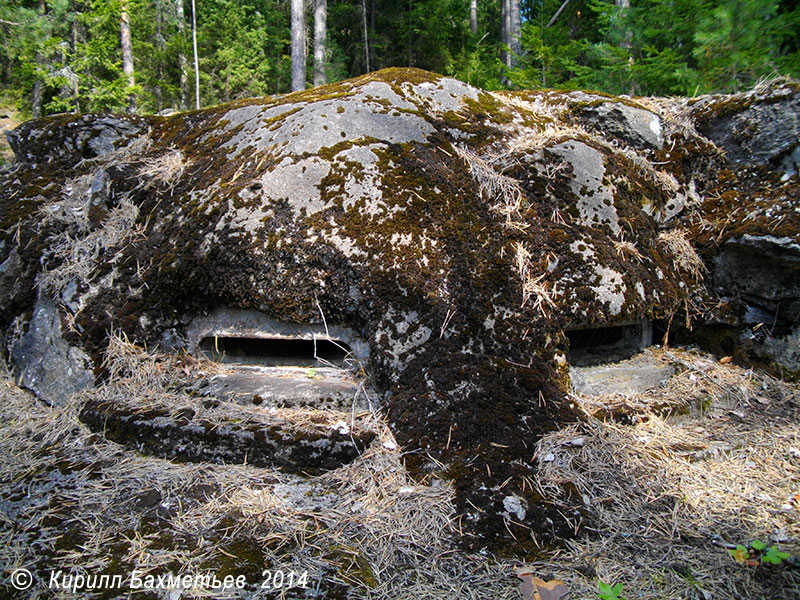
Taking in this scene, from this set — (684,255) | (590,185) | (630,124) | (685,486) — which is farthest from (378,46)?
(685,486)

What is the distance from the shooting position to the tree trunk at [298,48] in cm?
1289

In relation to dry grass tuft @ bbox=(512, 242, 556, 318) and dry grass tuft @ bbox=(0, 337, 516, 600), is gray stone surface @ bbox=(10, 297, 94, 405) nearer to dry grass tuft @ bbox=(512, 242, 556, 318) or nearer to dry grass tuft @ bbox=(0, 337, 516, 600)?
dry grass tuft @ bbox=(0, 337, 516, 600)

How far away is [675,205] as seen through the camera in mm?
3672

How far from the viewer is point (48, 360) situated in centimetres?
311

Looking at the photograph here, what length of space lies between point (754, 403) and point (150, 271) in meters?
4.25

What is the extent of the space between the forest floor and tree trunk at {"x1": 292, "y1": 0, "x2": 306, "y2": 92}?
12.6m

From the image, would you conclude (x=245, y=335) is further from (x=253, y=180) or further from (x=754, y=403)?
(x=754, y=403)

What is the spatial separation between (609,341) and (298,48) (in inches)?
525

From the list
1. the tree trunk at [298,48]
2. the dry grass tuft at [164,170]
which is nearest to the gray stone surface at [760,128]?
Answer: the dry grass tuft at [164,170]

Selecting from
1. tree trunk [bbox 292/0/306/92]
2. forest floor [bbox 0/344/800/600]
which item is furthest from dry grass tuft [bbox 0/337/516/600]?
tree trunk [bbox 292/0/306/92]

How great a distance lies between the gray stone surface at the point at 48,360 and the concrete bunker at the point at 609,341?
347 centimetres

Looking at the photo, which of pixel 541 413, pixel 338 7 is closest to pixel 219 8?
pixel 338 7

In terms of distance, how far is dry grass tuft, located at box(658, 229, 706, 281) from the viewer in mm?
3414

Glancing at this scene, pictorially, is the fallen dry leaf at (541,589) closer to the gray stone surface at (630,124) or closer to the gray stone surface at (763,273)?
the gray stone surface at (763,273)
